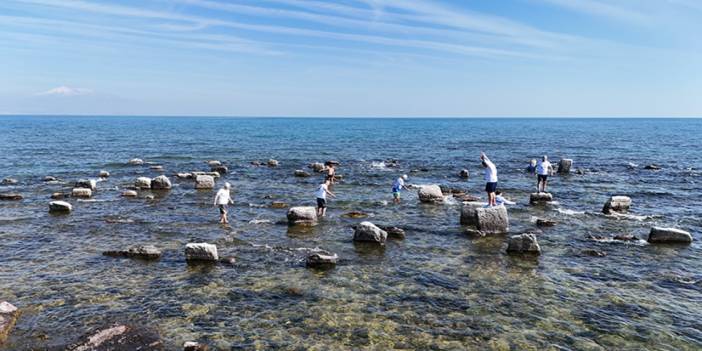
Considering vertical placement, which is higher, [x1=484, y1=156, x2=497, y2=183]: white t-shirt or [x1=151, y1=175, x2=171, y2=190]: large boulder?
[x1=484, y1=156, x2=497, y2=183]: white t-shirt

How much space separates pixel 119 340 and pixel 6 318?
3.66 m

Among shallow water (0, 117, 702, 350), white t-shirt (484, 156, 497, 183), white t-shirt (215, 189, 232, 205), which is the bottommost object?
shallow water (0, 117, 702, 350)

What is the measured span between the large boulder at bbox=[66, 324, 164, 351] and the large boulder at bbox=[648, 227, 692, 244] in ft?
68.2

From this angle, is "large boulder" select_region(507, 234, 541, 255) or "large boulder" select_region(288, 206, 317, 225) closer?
Result: "large boulder" select_region(507, 234, 541, 255)

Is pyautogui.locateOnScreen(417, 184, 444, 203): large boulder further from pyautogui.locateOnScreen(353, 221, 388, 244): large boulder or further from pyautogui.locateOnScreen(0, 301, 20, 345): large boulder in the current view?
pyautogui.locateOnScreen(0, 301, 20, 345): large boulder

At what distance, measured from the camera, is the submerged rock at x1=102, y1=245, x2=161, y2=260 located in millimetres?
19422

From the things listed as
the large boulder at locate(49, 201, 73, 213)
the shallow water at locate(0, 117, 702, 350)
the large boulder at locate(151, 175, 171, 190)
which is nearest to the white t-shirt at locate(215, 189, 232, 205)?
the shallow water at locate(0, 117, 702, 350)

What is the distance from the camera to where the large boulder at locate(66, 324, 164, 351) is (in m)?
11.9

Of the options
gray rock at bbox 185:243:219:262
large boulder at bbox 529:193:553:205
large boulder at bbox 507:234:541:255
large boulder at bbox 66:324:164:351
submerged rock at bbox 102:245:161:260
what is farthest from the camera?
large boulder at bbox 529:193:553:205

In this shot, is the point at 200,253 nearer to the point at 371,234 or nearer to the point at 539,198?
the point at 371,234

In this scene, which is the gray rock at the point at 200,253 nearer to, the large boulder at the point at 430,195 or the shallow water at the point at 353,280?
Answer: the shallow water at the point at 353,280

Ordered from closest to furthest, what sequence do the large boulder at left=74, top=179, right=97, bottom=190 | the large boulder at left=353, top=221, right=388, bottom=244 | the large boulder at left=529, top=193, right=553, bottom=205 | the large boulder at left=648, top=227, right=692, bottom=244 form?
Answer: the large boulder at left=353, top=221, right=388, bottom=244 < the large boulder at left=648, top=227, right=692, bottom=244 < the large boulder at left=529, top=193, right=553, bottom=205 < the large boulder at left=74, top=179, right=97, bottom=190

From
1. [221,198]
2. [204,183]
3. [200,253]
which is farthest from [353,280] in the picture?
[204,183]

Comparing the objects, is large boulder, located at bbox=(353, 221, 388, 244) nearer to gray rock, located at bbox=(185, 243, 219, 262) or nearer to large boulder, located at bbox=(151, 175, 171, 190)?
gray rock, located at bbox=(185, 243, 219, 262)
